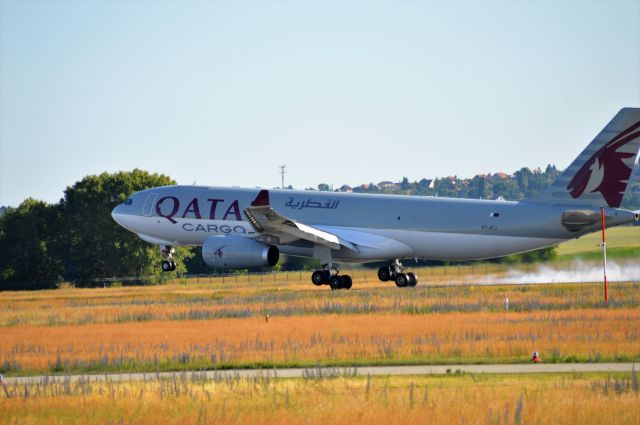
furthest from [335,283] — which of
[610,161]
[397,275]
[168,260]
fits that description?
[610,161]

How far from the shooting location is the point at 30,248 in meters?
94.2

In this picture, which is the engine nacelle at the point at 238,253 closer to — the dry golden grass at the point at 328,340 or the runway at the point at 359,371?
the dry golden grass at the point at 328,340

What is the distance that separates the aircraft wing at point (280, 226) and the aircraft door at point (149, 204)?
928cm

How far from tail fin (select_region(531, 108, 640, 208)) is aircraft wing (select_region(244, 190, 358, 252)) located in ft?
36.3

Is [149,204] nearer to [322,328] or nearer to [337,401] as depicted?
[322,328]

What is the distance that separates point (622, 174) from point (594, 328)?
17.9 m

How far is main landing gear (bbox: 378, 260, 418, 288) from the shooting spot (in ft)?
184

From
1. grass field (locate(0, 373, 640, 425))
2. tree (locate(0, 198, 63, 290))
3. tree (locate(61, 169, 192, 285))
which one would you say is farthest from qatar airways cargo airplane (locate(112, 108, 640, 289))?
tree (locate(0, 198, 63, 290))

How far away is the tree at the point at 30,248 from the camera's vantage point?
302 feet

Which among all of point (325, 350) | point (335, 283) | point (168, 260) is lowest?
point (325, 350)

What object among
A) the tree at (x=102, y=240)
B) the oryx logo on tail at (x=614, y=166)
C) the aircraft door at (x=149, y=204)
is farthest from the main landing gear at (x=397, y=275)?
the tree at (x=102, y=240)

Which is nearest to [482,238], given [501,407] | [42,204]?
[501,407]

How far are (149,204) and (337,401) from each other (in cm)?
4099

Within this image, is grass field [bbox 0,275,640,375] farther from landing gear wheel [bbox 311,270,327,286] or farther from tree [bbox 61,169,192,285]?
tree [bbox 61,169,192,285]
